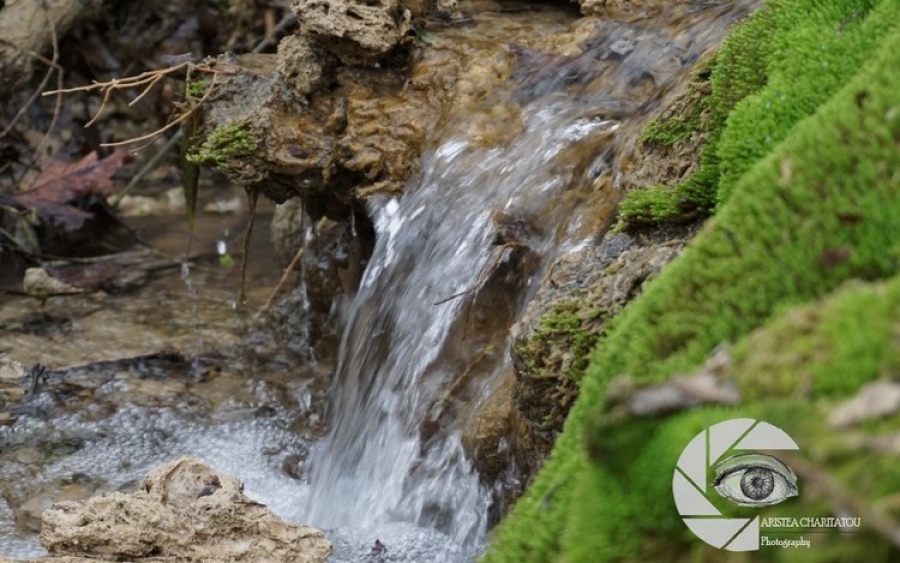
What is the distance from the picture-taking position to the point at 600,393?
1.91m

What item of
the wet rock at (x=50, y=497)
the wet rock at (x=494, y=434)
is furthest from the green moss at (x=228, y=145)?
the wet rock at (x=494, y=434)

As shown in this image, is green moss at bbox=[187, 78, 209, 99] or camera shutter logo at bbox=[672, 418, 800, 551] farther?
green moss at bbox=[187, 78, 209, 99]

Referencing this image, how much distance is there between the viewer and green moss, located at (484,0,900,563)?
1377mm

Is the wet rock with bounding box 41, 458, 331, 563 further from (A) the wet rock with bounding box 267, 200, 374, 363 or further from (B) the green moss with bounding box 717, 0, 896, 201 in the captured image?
(A) the wet rock with bounding box 267, 200, 374, 363

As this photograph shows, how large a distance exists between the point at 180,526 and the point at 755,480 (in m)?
1.91

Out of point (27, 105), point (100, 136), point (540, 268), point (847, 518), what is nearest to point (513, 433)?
point (540, 268)

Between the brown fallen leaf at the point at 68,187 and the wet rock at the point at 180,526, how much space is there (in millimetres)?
3817

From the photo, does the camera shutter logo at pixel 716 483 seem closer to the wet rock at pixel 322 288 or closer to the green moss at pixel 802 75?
the green moss at pixel 802 75

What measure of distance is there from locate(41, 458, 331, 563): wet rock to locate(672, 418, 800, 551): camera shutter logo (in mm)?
1756

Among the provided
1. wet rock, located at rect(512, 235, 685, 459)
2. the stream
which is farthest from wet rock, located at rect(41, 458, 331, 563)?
wet rock, located at rect(512, 235, 685, 459)

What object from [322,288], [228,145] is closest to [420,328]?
[228,145]

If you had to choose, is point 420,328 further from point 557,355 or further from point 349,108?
point 557,355

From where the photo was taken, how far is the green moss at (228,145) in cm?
473

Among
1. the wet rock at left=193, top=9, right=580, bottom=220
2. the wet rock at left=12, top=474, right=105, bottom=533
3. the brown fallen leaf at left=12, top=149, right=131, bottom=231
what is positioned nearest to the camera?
the wet rock at left=12, top=474, right=105, bottom=533
